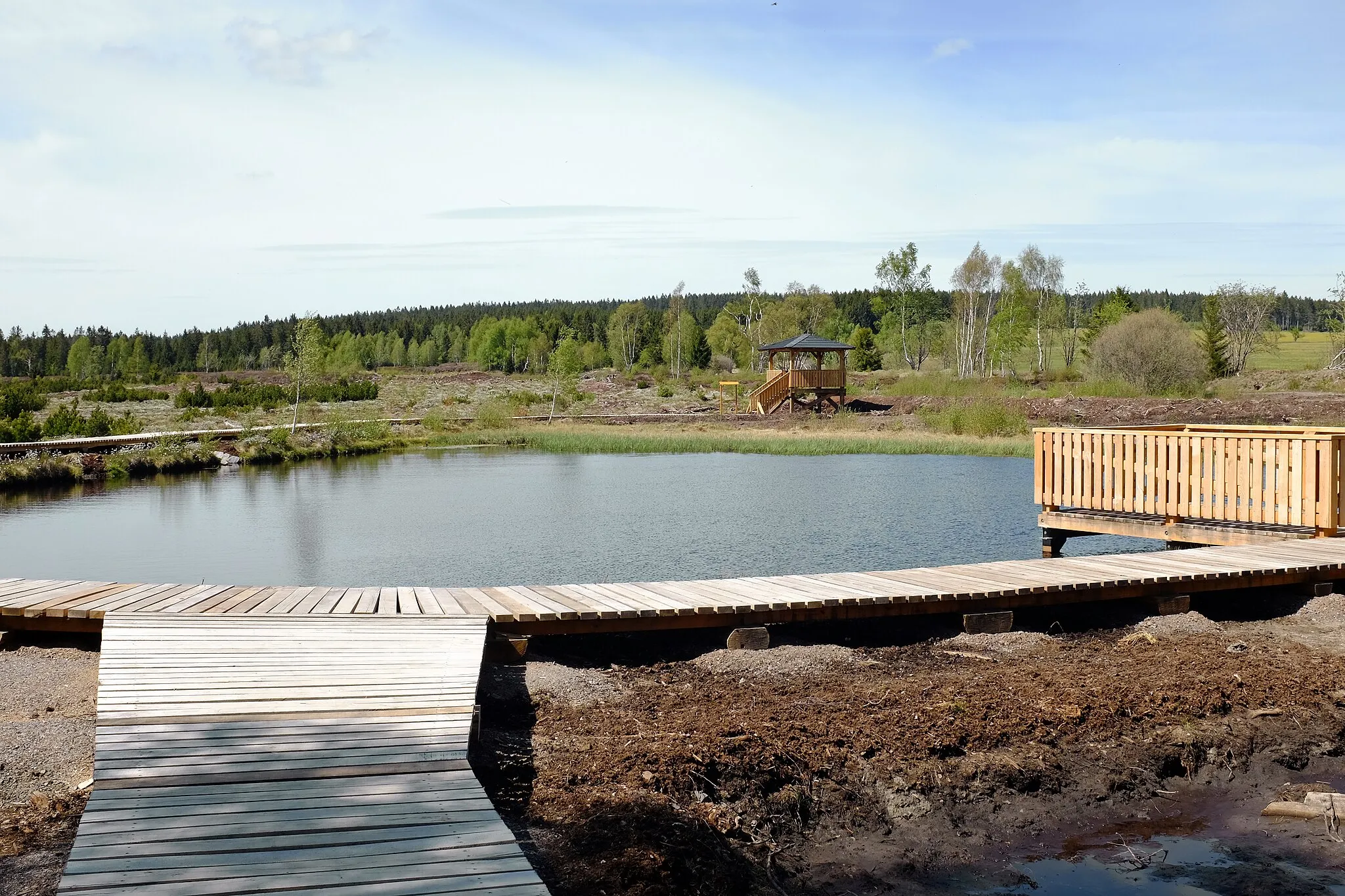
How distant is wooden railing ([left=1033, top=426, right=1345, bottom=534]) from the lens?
11094mm

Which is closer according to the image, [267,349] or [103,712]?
[103,712]

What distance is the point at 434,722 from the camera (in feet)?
17.2

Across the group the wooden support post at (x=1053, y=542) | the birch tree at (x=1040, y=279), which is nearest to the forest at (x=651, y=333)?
the birch tree at (x=1040, y=279)

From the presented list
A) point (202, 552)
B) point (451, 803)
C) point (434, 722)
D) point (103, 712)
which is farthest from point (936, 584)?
point (202, 552)

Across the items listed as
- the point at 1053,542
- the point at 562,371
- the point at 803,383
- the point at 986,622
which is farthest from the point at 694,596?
the point at 562,371

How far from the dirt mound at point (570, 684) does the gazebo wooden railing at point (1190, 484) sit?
7.83 m

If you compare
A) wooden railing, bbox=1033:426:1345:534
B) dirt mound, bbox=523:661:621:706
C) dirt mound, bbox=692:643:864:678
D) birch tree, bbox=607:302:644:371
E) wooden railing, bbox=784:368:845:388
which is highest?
birch tree, bbox=607:302:644:371

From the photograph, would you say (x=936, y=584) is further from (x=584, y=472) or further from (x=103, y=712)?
(x=584, y=472)

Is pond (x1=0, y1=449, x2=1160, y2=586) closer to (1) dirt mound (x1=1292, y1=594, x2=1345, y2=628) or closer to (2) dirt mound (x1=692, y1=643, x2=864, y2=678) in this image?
(1) dirt mound (x1=1292, y1=594, x2=1345, y2=628)

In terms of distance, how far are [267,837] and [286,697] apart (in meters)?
1.79

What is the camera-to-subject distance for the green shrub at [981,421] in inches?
1364

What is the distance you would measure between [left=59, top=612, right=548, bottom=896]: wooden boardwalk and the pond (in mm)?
6197

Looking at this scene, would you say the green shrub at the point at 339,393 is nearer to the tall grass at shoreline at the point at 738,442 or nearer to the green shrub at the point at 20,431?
the tall grass at shoreline at the point at 738,442

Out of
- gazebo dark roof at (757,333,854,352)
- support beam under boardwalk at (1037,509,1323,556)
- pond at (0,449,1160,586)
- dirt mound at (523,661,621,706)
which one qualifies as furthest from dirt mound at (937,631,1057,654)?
gazebo dark roof at (757,333,854,352)
